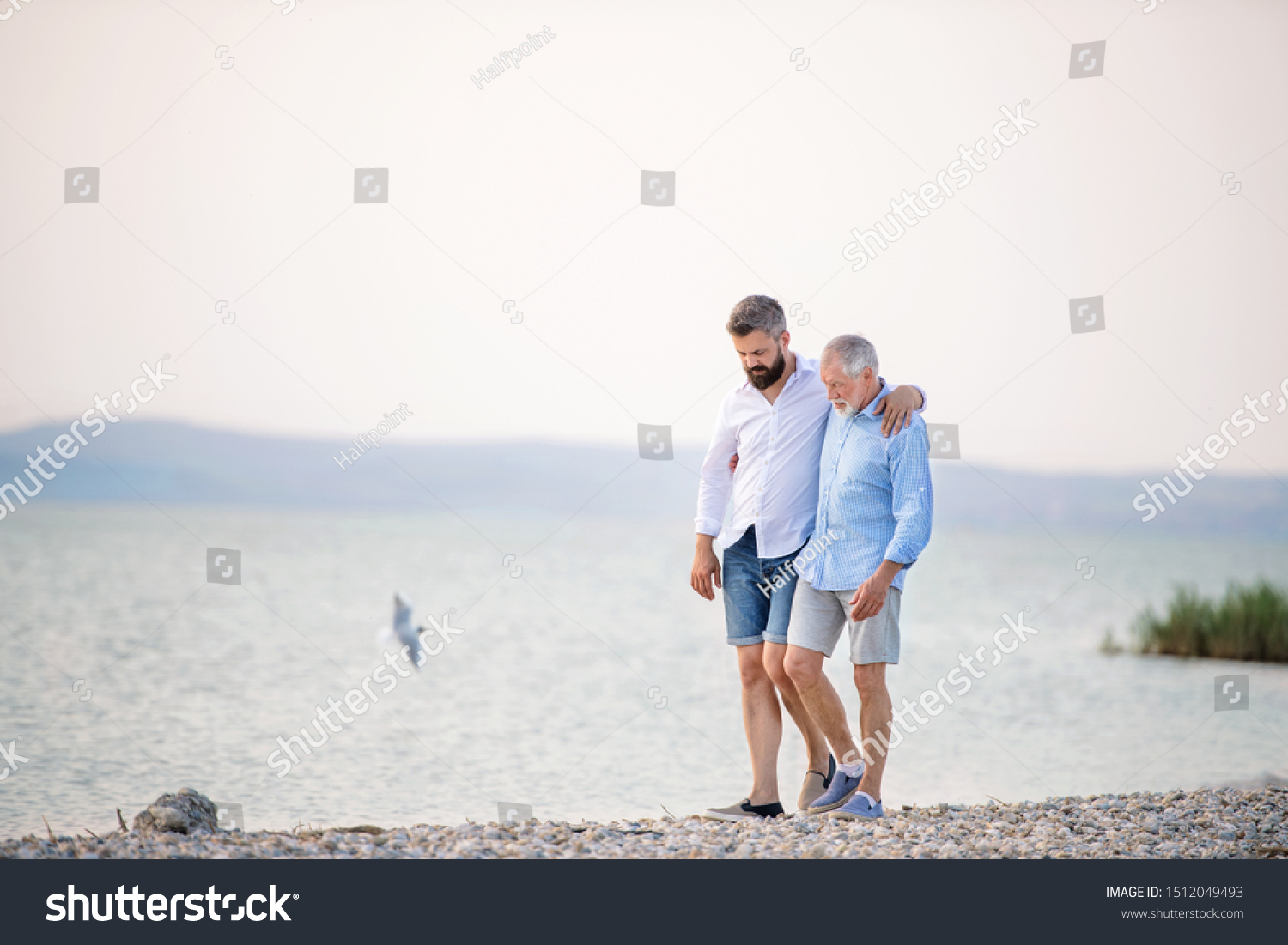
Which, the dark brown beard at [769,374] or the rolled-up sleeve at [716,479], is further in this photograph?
the rolled-up sleeve at [716,479]

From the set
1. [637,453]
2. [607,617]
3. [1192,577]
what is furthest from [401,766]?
[1192,577]

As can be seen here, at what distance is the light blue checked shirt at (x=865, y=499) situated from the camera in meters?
2.98

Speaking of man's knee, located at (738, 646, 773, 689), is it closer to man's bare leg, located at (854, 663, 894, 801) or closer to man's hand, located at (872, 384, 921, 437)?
man's bare leg, located at (854, 663, 894, 801)

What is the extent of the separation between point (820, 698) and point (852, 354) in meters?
1.06

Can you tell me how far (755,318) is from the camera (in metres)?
3.13

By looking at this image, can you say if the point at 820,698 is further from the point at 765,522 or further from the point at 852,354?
the point at 852,354

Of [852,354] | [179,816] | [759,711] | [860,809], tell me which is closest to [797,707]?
[759,711]

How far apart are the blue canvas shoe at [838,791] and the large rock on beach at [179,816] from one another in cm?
179

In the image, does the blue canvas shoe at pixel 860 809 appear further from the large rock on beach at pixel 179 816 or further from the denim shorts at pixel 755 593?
the large rock on beach at pixel 179 816

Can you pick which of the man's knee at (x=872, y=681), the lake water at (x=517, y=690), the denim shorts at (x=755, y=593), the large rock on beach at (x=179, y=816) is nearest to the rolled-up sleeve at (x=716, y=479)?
the denim shorts at (x=755, y=593)

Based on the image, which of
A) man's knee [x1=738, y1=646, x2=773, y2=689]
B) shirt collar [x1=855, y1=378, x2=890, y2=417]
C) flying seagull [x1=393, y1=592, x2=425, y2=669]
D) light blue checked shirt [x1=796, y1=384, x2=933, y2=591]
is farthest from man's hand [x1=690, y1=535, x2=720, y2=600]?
flying seagull [x1=393, y1=592, x2=425, y2=669]
